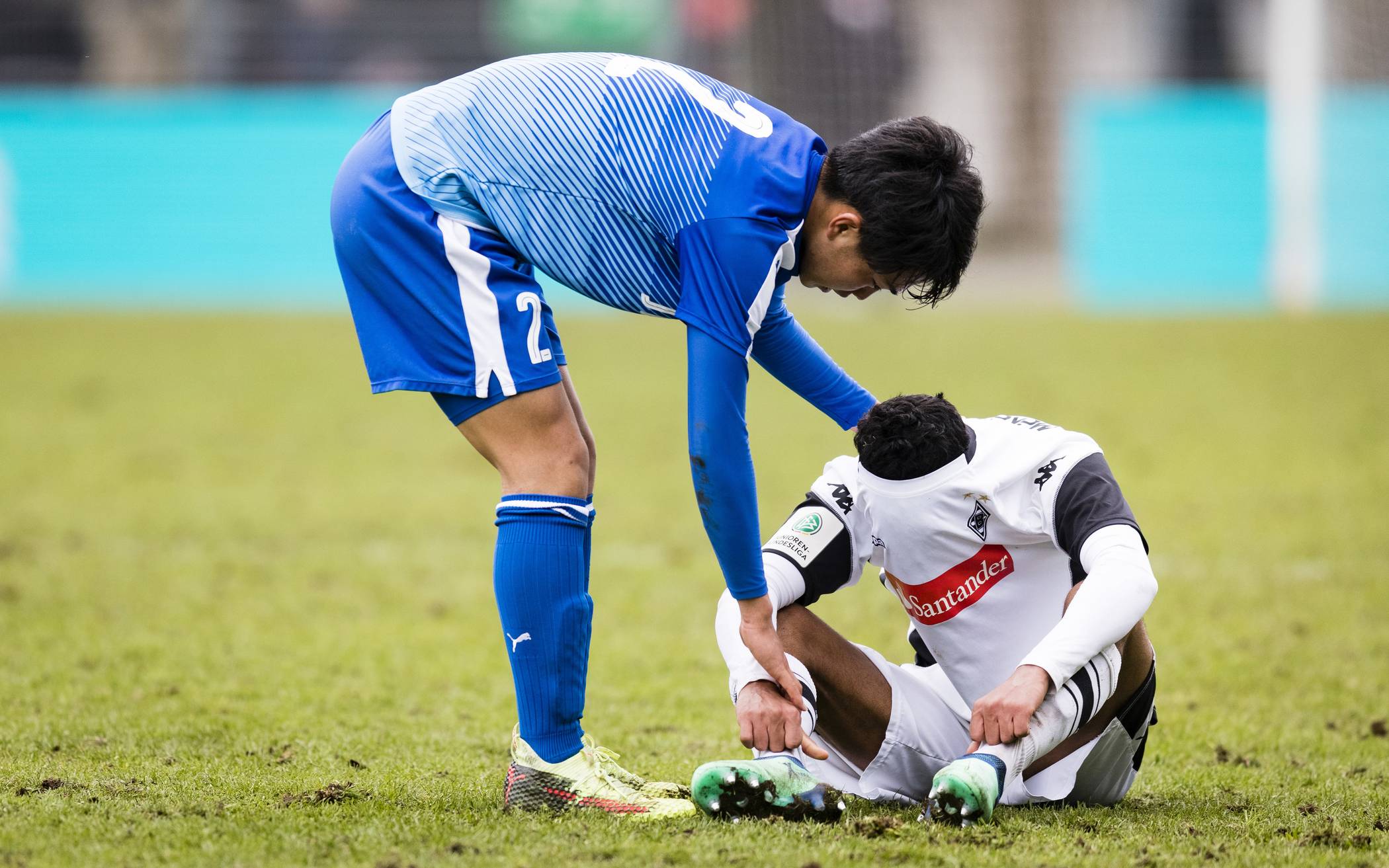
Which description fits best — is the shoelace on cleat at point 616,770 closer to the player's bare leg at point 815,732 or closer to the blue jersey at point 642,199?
the player's bare leg at point 815,732

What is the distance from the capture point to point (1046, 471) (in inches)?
120

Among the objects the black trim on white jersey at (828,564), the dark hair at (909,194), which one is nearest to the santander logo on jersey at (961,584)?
the black trim on white jersey at (828,564)

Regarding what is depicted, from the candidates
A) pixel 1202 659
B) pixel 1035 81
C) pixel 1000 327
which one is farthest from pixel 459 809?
pixel 1035 81

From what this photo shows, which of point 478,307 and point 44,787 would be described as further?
point 44,787

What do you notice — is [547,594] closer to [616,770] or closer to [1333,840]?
[616,770]

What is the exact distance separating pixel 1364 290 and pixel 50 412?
13.0 metres

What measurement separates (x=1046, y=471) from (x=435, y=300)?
1.27 metres

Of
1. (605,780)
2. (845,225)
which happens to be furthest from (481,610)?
(845,225)

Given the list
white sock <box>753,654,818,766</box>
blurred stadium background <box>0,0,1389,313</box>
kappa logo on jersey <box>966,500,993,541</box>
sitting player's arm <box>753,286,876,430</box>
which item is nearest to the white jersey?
kappa logo on jersey <box>966,500,993,541</box>

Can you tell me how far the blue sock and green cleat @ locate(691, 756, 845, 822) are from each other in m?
0.32

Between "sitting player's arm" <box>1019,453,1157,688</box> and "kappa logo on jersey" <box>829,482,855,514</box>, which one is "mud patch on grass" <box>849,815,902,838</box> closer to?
"sitting player's arm" <box>1019,453,1157,688</box>

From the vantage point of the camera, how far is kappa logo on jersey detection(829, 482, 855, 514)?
3.15 metres

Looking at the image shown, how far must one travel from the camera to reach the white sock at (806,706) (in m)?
3.04

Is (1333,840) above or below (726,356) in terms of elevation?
below
